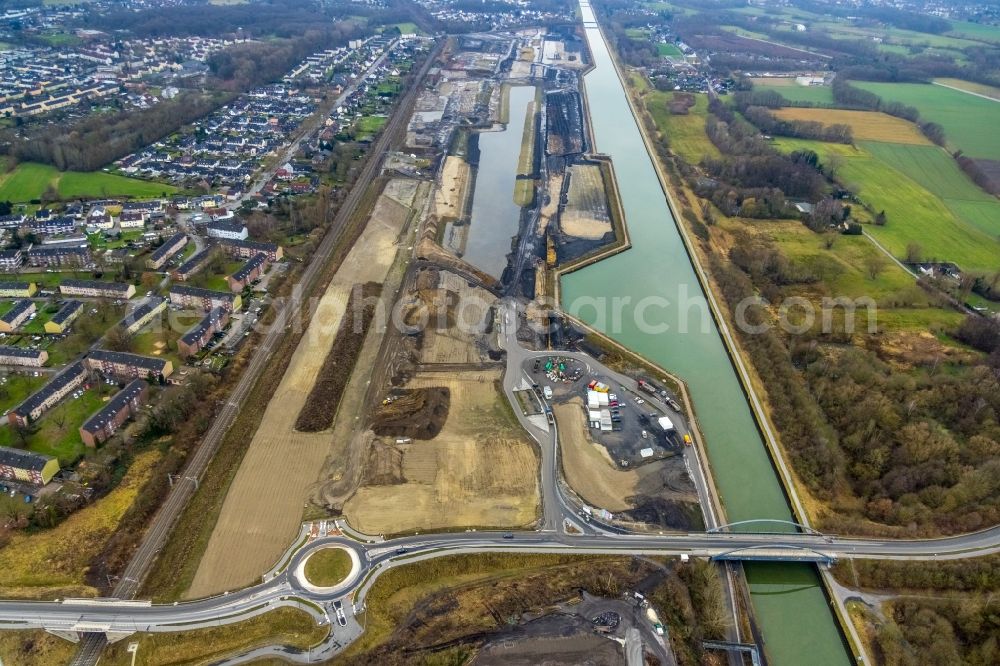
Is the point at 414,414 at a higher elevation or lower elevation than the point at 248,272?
lower

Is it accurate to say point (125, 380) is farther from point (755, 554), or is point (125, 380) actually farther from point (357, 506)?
point (755, 554)

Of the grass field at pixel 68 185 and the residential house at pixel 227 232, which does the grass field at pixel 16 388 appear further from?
the grass field at pixel 68 185

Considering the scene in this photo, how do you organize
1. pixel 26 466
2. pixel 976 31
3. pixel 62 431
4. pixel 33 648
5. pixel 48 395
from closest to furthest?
pixel 33 648 → pixel 26 466 → pixel 62 431 → pixel 48 395 → pixel 976 31

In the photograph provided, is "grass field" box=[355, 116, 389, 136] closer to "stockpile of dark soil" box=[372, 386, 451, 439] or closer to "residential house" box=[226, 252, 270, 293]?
"residential house" box=[226, 252, 270, 293]

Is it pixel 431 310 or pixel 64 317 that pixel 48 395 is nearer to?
pixel 64 317

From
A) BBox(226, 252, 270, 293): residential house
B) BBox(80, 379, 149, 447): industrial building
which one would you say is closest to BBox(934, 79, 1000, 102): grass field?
BBox(226, 252, 270, 293): residential house

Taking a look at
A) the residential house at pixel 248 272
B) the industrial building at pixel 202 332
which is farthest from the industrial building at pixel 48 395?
the residential house at pixel 248 272

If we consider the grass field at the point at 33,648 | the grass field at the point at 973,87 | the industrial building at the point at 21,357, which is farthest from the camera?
the grass field at the point at 973,87

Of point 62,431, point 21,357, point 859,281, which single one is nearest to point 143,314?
point 21,357
